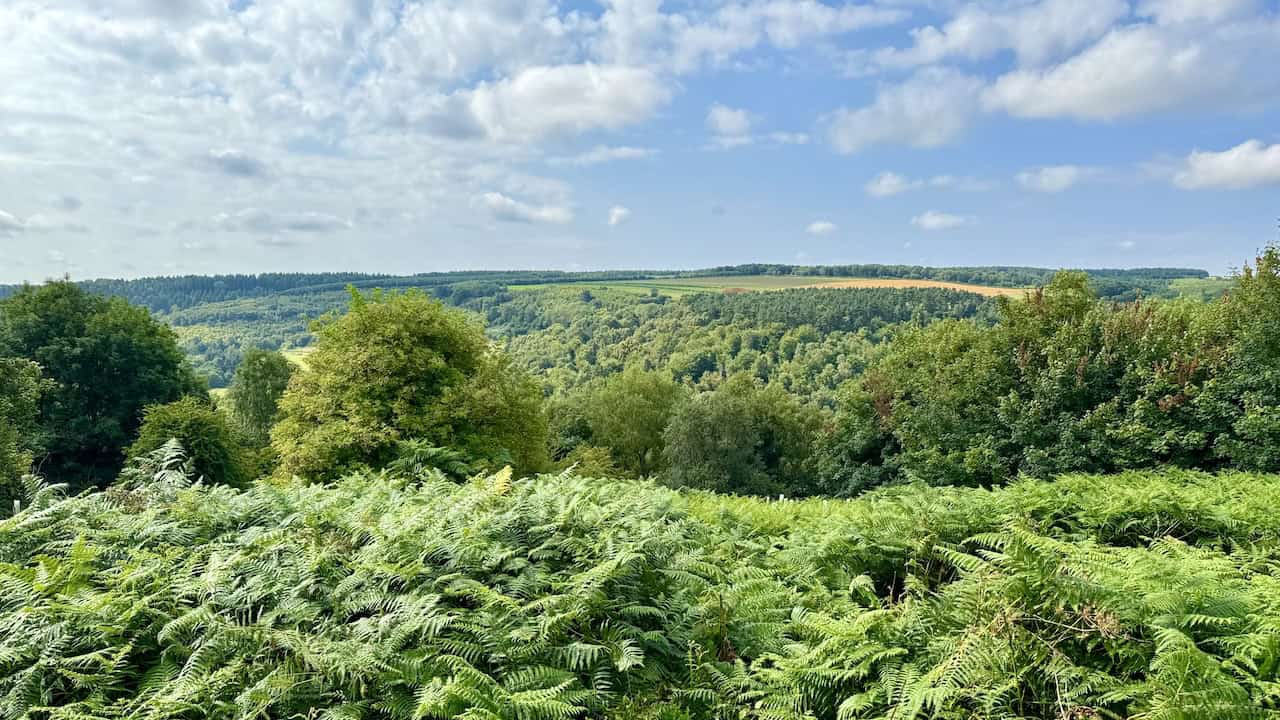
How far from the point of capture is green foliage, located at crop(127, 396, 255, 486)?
1014 inches

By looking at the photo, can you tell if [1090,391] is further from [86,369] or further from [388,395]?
[86,369]

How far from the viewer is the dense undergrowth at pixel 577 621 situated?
3.40 m

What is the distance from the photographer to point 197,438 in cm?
2598

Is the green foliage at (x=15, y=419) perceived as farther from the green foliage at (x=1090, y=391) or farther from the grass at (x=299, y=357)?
the green foliage at (x=1090, y=391)

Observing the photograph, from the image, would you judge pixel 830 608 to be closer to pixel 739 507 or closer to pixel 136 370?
pixel 739 507

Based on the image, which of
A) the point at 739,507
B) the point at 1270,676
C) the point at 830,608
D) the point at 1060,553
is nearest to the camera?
the point at 1270,676

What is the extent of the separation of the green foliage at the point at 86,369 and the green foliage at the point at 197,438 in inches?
388

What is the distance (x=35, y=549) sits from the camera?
5.45 meters

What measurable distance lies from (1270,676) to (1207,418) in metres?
18.2

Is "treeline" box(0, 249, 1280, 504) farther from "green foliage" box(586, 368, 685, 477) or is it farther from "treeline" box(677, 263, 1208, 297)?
"treeline" box(677, 263, 1208, 297)

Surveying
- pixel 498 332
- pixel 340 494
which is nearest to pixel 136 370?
pixel 340 494

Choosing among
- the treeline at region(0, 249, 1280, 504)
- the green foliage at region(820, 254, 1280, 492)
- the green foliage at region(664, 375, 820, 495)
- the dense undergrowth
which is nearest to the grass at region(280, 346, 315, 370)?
the treeline at region(0, 249, 1280, 504)

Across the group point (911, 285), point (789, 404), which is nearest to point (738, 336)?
point (911, 285)

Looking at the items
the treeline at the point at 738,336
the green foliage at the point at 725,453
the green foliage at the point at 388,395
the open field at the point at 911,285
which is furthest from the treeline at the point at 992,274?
the green foliage at the point at 388,395
